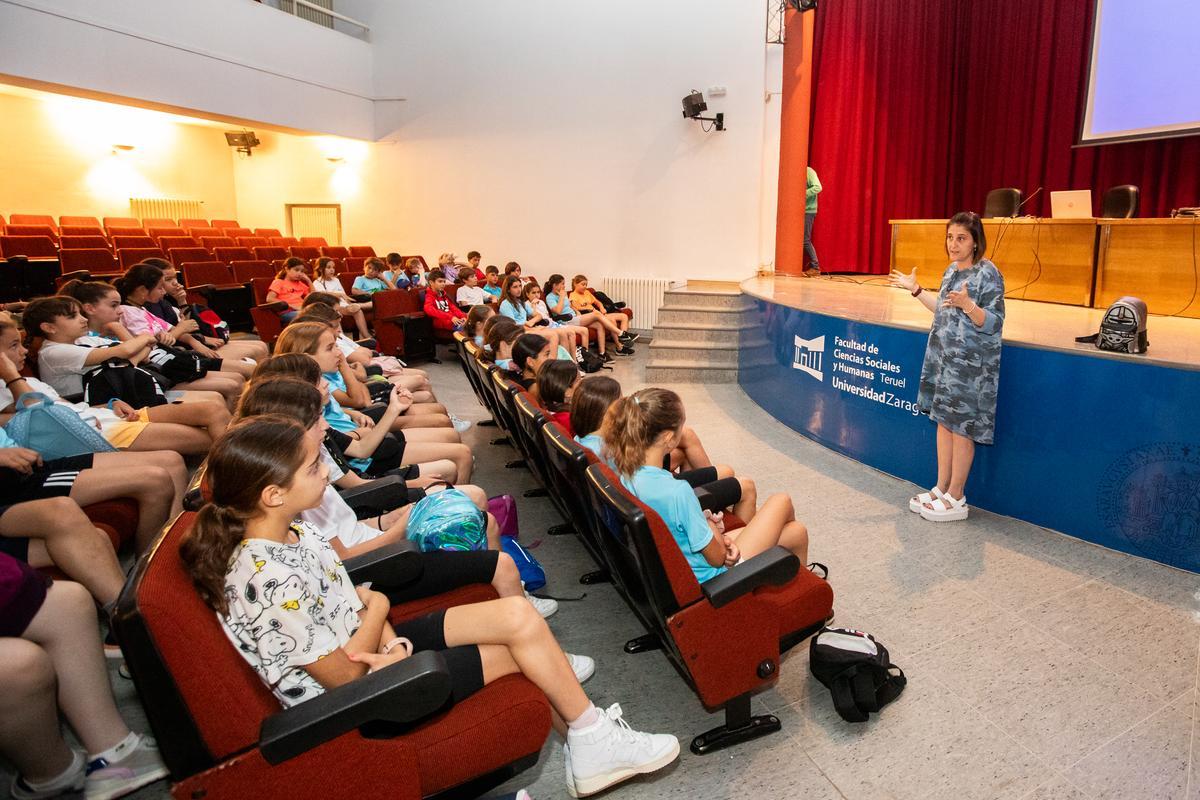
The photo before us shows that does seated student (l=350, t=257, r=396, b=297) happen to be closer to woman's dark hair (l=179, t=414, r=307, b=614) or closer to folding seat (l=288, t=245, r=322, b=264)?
folding seat (l=288, t=245, r=322, b=264)

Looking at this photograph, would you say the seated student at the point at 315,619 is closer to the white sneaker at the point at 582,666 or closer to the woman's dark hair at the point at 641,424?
the white sneaker at the point at 582,666

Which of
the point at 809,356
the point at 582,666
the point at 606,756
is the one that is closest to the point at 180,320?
the point at 582,666

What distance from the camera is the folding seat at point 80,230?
367 inches

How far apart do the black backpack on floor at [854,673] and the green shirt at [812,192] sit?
7.58 metres

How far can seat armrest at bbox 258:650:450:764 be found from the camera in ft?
3.94

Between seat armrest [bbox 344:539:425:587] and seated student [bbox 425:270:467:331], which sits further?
seated student [bbox 425:270:467:331]

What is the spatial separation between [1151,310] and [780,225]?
14.4ft

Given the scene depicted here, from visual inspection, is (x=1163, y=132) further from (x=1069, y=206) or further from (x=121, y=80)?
(x=121, y=80)

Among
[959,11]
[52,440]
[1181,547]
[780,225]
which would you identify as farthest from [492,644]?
[959,11]

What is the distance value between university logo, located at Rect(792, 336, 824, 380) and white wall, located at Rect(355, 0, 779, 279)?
14.1ft

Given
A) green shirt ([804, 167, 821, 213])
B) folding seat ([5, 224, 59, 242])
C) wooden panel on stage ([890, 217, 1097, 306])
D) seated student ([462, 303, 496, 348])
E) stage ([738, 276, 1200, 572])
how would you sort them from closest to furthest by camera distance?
stage ([738, 276, 1200, 572]), seated student ([462, 303, 496, 348]), wooden panel on stage ([890, 217, 1097, 306]), folding seat ([5, 224, 59, 242]), green shirt ([804, 167, 821, 213])

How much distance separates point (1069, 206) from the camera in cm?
556

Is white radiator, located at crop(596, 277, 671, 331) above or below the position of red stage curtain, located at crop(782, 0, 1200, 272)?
below

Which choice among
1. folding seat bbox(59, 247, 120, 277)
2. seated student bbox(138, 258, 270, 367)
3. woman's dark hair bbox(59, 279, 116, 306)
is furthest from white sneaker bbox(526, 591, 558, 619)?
folding seat bbox(59, 247, 120, 277)
